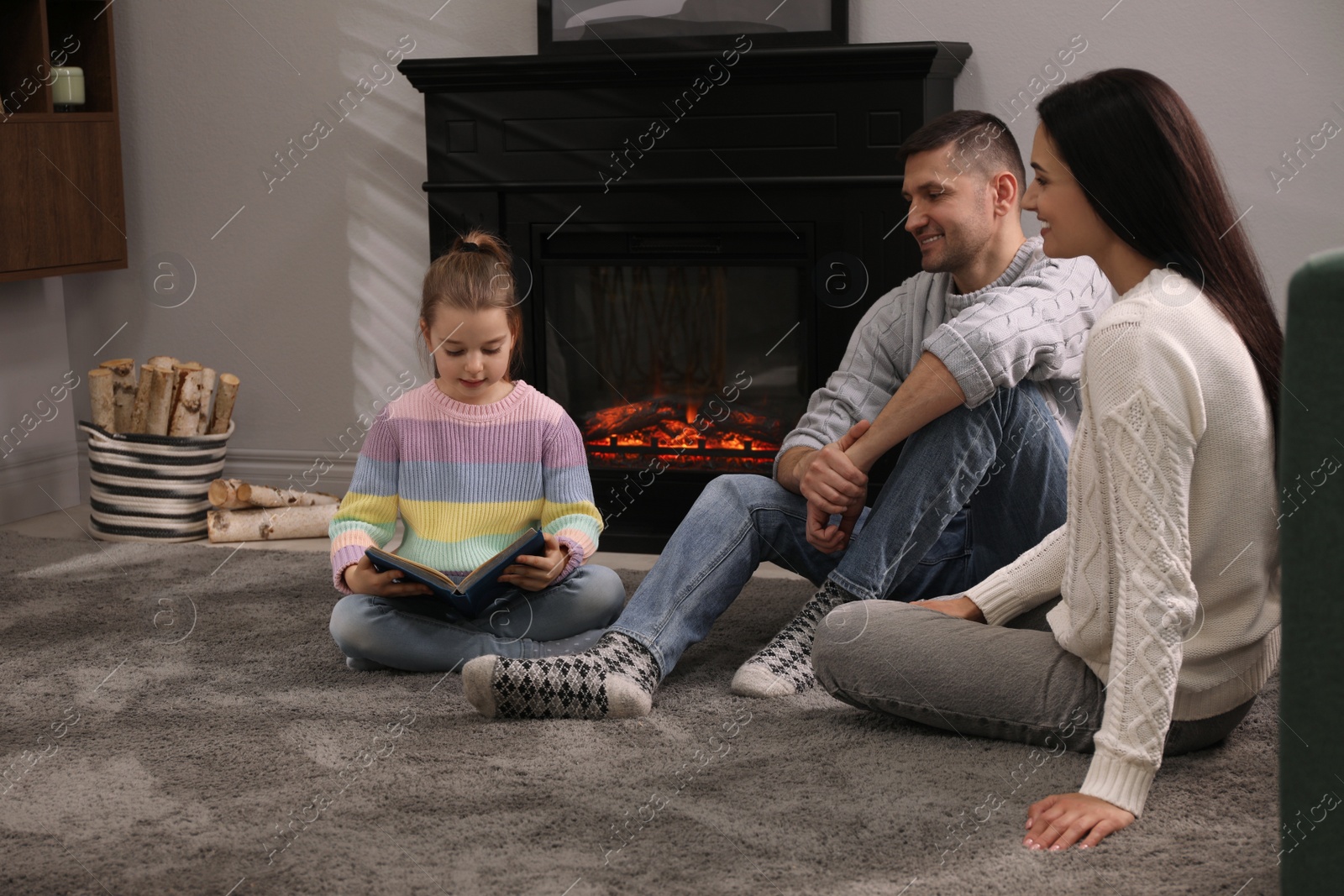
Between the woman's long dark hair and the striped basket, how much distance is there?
2.31 m

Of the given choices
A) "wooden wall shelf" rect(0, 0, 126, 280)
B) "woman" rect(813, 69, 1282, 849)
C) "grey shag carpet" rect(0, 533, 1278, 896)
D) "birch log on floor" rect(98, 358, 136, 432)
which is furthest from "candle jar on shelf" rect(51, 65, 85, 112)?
"woman" rect(813, 69, 1282, 849)

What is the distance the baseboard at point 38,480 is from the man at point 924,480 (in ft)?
7.03

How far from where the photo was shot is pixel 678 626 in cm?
181

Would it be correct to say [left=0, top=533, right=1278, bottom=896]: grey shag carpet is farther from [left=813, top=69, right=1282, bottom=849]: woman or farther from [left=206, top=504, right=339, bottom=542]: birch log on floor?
[left=206, top=504, right=339, bottom=542]: birch log on floor

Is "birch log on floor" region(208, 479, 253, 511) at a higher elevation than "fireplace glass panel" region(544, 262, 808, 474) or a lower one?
lower

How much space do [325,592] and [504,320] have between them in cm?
83

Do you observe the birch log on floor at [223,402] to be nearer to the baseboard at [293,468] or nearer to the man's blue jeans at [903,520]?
the baseboard at [293,468]

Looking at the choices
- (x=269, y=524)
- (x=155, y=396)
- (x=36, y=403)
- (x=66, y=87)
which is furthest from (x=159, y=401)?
(x=66, y=87)

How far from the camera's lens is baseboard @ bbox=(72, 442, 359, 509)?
3357 mm

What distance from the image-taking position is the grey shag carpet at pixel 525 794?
128 centimetres

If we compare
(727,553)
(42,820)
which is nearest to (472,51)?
(727,553)

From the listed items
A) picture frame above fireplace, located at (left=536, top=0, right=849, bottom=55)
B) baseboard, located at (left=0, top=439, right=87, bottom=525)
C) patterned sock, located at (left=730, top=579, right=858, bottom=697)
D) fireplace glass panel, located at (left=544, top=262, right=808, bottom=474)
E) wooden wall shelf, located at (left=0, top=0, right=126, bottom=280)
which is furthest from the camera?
baseboard, located at (left=0, top=439, right=87, bottom=525)

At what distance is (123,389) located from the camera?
308 cm

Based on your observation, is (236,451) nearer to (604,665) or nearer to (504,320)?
(504,320)
